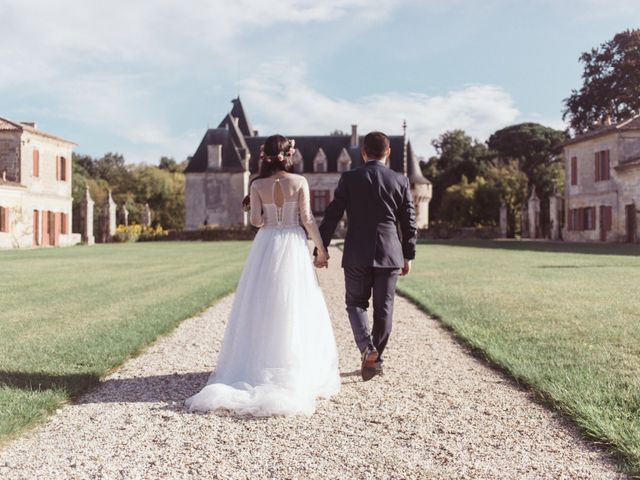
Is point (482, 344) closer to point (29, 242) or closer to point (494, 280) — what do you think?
point (494, 280)

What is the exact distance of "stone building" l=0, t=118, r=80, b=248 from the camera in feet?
106

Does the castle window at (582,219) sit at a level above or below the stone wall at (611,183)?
below

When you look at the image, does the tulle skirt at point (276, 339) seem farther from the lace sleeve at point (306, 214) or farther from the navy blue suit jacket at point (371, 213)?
the navy blue suit jacket at point (371, 213)

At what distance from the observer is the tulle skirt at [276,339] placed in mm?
4531

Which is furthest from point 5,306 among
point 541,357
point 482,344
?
point 541,357

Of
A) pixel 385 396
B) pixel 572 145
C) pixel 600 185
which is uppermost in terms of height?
pixel 572 145

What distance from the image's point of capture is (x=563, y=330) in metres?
7.42

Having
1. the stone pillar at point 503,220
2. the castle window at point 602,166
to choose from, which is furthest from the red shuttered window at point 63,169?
the castle window at point 602,166

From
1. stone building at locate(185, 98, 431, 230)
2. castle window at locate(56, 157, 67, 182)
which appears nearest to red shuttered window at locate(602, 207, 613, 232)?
stone building at locate(185, 98, 431, 230)

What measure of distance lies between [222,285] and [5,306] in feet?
13.4

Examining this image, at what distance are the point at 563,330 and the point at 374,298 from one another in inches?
115

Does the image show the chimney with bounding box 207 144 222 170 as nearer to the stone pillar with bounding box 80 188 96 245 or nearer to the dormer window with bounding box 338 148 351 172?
the dormer window with bounding box 338 148 351 172

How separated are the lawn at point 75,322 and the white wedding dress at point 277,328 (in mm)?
1125

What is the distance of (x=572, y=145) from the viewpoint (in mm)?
36688
